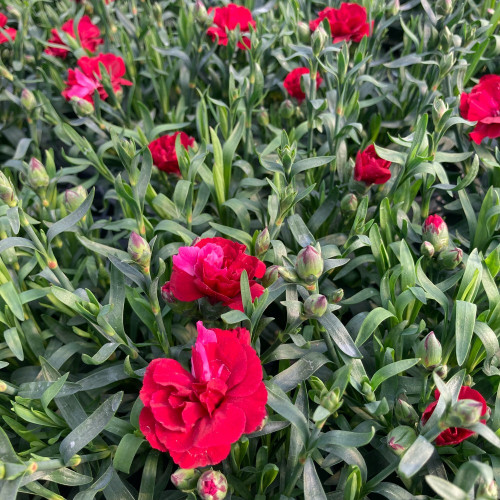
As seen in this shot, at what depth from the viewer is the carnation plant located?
697 mm

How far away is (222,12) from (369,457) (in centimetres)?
127

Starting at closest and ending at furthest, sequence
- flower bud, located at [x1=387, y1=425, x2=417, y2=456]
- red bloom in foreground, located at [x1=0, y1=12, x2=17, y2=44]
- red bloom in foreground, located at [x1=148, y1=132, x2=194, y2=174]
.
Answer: flower bud, located at [x1=387, y1=425, x2=417, y2=456] < red bloom in foreground, located at [x1=148, y1=132, x2=194, y2=174] < red bloom in foreground, located at [x1=0, y1=12, x2=17, y2=44]

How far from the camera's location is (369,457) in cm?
85

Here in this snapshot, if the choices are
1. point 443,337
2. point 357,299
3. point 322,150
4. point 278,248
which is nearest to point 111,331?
point 278,248

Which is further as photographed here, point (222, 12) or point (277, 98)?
point (277, 98)

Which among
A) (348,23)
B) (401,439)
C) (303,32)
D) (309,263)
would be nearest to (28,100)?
(303,32)

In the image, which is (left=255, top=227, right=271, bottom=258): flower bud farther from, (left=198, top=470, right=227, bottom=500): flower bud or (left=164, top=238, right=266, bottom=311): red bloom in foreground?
(left=198, top=470, right=227, bottom=500): flower bud

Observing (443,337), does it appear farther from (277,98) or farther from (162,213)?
(277,98)

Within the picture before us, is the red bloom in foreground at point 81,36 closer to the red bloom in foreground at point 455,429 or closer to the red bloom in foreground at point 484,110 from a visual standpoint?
the red bloom in foreground at point 484,110

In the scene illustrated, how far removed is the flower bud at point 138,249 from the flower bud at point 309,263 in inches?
9.3

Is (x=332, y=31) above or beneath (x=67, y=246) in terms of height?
above

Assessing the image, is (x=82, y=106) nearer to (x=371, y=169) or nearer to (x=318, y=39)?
(x=318, y=39)

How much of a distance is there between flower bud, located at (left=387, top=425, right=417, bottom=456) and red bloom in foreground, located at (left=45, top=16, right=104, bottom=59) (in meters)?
1.54

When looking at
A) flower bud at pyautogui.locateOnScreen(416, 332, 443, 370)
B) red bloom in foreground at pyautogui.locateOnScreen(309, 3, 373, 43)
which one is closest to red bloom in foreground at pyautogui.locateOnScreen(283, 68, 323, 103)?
red bloom in foreground at pyautogui.locateOnScreen(309, 3, 373, 43)
